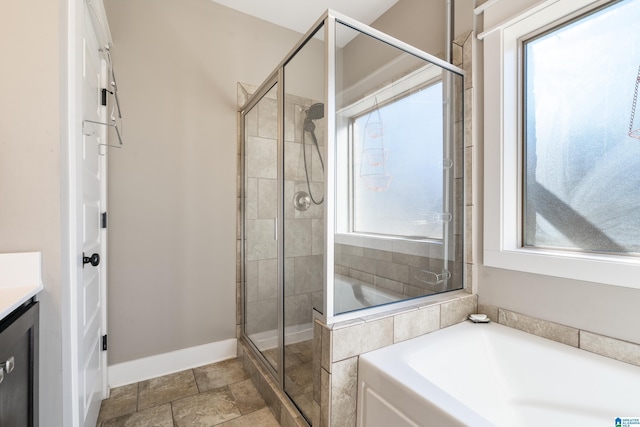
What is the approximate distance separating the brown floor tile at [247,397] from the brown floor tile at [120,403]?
59 centimetres

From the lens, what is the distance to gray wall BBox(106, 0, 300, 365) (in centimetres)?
197

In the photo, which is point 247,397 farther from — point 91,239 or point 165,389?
point 91,239

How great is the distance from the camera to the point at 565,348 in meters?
1.28

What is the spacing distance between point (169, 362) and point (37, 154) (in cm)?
176

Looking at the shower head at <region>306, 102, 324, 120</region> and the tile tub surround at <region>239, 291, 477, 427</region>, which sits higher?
the shower head at <region>306, 102, 324, 120</region>

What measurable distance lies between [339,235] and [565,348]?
3.78ft

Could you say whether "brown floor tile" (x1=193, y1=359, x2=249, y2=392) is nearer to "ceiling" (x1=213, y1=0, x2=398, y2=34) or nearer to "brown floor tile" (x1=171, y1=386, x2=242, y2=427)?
"brown floor tile" (x1=171, y1=386, x2=242, y2=427)

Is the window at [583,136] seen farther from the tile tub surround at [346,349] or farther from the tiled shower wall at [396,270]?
the tile tub surround at [346,349]

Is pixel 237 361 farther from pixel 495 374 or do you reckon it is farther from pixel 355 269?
pixel 495 374

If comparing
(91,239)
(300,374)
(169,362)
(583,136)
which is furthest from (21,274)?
(583,136)

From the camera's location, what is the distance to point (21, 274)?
2.95 feet

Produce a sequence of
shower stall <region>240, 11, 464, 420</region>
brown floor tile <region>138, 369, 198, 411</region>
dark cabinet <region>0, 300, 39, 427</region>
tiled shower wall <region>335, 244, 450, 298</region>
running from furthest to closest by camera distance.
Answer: brown floor tile <region>138, 369, 198, 411</region>, tiled shower wall <region>335, 244, 450, 298</region>, shower stall <region>240, 11, 464, 420</region>, dark cabinet <region>0, 300, 39, 427</region>

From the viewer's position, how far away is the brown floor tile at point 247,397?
172cm

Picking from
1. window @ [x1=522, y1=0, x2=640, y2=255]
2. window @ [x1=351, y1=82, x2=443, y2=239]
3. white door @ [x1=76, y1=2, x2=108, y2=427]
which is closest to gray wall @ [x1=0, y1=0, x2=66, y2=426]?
white door @ [x1=76, y1=2, x2=108, y2=427]
